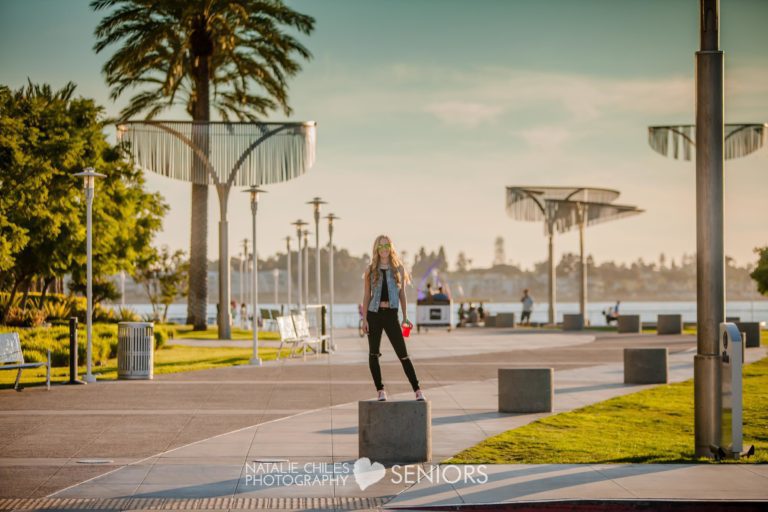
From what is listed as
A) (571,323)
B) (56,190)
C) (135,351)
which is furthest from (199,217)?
(135,351)

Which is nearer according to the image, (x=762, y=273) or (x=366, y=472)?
(x=366, y=472)

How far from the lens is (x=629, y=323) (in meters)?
39.1

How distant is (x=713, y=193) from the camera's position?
9.66 meters

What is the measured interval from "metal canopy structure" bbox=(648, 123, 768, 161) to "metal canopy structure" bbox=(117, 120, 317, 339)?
16153 millimetres

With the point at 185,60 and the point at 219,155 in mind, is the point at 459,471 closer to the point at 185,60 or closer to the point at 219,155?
the point at 219,155

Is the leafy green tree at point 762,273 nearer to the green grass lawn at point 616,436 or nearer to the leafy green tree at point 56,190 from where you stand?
the leafy green tree at point 56,190

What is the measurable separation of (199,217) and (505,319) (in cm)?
1721

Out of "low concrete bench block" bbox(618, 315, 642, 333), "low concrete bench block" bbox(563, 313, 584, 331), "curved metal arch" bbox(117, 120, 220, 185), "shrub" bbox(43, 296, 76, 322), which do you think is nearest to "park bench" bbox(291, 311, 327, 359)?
"curved metal arch" bbox(117, 120, 220, 185)

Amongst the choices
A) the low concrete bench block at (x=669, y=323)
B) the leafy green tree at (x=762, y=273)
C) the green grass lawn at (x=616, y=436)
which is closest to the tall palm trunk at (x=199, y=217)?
the low concrete bench block at (x=669, y=323)

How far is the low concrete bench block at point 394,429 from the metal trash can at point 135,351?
9.70 m

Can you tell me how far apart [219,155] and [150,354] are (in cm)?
1476

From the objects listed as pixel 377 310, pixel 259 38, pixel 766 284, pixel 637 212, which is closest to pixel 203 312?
pixel 259 38

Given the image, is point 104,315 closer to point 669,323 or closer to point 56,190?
point 56,190

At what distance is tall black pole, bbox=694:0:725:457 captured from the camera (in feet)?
31.6
